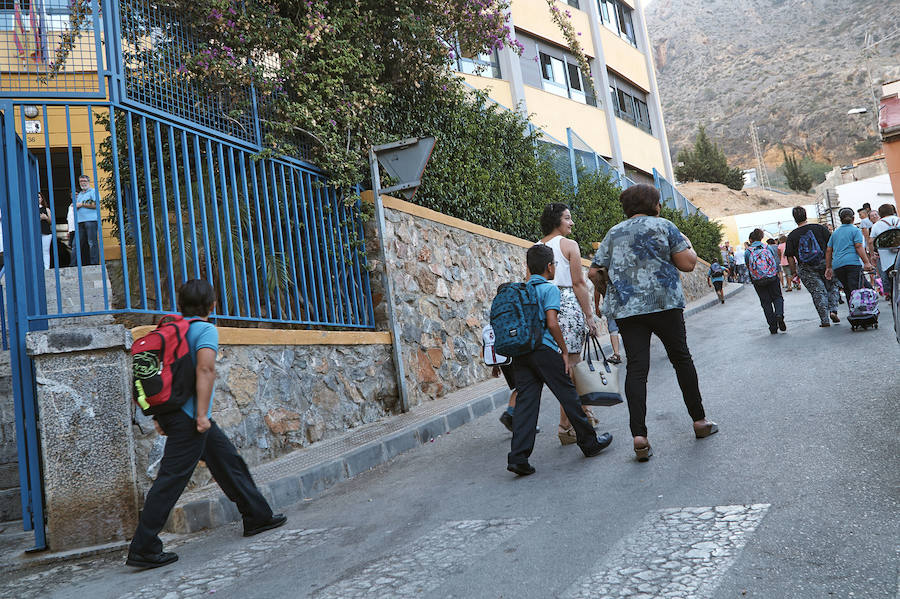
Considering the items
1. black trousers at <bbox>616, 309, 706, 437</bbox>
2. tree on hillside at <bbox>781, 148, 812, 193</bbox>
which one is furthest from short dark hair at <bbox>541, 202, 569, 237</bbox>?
tree on hillside at <bbox>781, 148, 812, 193</bbox>

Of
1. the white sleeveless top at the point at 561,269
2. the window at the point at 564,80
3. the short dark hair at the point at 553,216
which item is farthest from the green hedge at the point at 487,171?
the window at the point at 564,80

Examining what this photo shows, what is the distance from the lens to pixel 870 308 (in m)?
9.69

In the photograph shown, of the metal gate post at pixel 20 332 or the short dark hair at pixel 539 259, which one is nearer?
the metal gate post at pixel 20 332

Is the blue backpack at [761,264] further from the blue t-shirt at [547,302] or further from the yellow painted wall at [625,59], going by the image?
the yellow painted wall at [625,59]

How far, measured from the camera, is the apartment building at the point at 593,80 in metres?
21.7

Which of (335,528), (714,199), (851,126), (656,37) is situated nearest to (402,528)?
(335,528)

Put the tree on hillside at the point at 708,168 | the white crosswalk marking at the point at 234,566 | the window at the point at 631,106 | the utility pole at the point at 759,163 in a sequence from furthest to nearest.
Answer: the utility pole at the point at 759,163 < the tree on hillside at the point at 708,168 < the window at the point at 631,106 < the white crosswalk marking at the point at 234,566

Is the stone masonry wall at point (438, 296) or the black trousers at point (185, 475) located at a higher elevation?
the stone masonry wall at point (438, 296)

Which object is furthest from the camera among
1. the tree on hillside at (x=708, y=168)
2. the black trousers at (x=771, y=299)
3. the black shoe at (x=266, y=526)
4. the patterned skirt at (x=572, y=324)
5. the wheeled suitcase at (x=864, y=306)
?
the tree on hillside at (x=708, y=168)

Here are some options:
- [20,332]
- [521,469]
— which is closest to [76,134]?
[20,332]

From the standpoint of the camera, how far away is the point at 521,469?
203 inches

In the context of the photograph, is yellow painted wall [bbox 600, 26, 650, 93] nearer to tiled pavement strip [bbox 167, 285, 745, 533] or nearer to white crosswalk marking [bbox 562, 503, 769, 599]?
tiled pavement strip [bbox 167, 285, 745, 533]

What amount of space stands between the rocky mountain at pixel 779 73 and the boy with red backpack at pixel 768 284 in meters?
66.9

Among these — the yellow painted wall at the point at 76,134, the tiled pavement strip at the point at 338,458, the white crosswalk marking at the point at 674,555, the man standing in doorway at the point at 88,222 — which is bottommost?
the white crosswalk marking at the point at 674,555
